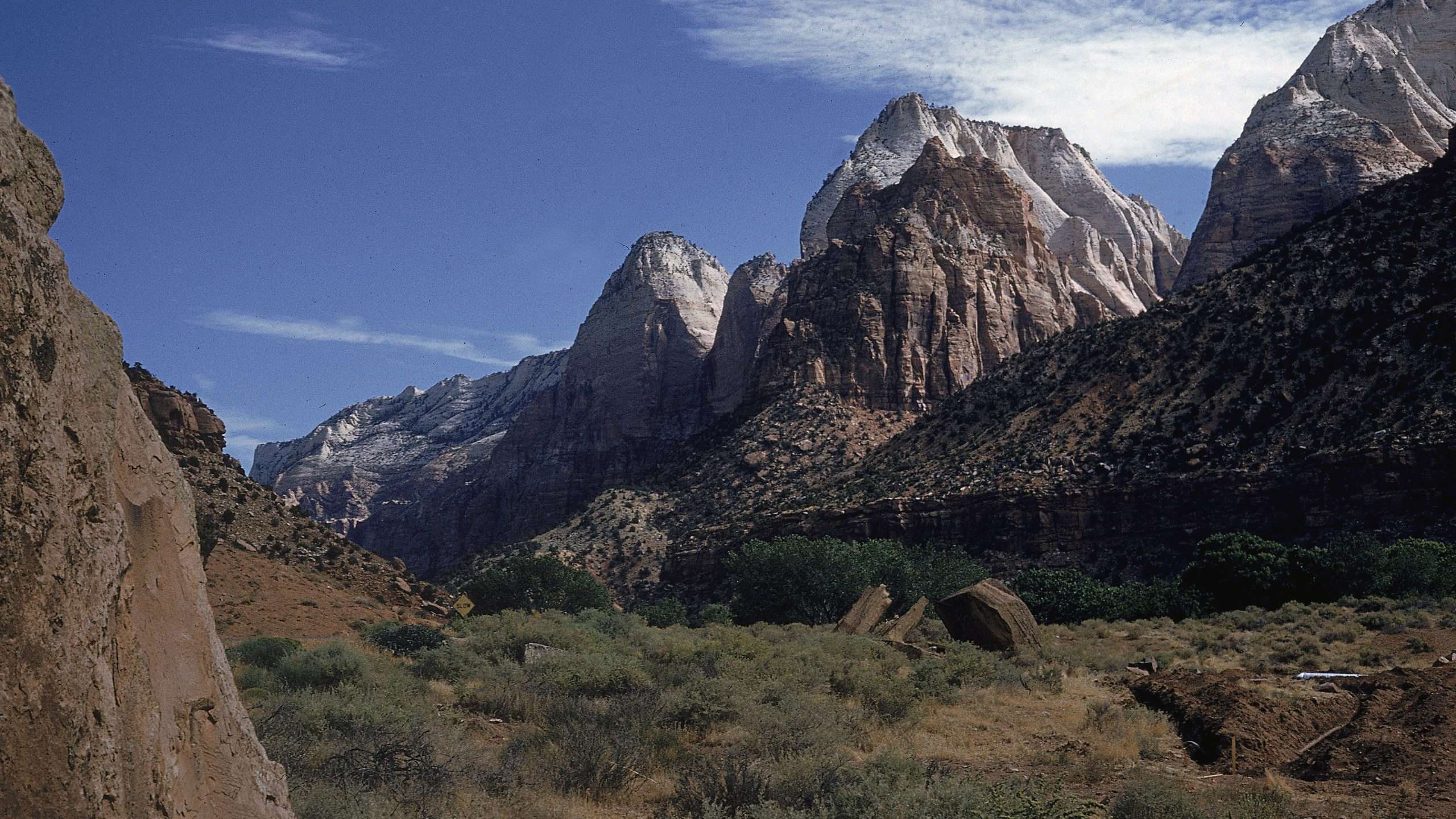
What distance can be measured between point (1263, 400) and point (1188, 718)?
40027 millimetres

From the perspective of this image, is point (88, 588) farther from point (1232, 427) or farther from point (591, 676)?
point (1232, 427)

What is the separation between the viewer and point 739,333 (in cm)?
14125

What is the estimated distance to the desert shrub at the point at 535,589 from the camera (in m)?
52.9

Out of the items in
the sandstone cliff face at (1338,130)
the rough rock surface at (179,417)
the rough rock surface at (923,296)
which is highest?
the sandstone cliff face at (1338,130)

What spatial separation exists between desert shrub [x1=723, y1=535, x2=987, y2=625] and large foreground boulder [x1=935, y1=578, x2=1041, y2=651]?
20323 millimetres

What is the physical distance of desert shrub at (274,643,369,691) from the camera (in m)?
15.3

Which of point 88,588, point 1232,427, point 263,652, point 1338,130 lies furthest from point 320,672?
point 1338,130

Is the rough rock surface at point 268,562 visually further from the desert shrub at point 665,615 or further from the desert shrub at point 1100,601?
the desert shrub at point 1100,601

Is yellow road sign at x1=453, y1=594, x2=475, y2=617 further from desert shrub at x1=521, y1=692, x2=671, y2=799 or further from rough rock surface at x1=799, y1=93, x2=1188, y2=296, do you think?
rough rock surface at x1=799, y1=93, x2=1188, y2=296

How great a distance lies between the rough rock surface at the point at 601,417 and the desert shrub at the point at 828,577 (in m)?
84.6

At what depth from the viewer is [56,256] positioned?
5.50 m

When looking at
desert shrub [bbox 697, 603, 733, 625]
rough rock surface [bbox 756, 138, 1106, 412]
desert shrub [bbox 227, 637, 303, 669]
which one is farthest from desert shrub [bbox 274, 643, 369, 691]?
rough rock surface [bbox 756, 138, 1106, 412]

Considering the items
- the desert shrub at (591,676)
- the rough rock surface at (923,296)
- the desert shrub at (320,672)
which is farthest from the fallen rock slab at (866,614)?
the rough rock surface at (923,296)

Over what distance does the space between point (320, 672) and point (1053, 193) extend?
6536 inches
